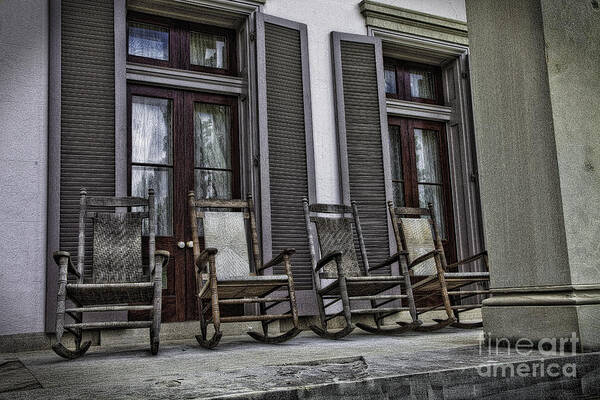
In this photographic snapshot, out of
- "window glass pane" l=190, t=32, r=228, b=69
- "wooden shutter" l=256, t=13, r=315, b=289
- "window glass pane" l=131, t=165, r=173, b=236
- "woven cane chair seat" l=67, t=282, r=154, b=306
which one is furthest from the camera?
"window glass pane" l=190, t=32, r=228, b=69

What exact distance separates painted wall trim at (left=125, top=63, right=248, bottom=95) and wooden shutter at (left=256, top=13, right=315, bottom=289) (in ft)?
0.90

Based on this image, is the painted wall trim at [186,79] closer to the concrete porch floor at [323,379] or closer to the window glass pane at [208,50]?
the window glass pane at [208,50]

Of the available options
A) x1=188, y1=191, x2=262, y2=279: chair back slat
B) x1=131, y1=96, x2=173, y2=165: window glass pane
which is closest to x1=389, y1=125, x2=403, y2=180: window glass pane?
x1=188, y1=191, x2=262, y2=279: chair back slat

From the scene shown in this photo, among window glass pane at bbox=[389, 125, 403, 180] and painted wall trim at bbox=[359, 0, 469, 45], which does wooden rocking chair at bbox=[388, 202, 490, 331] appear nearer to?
window glass pane at bbox=[389, 125, 403, 180]

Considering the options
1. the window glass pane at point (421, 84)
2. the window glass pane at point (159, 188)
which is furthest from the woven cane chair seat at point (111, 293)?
the window glass pane at point (421, 84)

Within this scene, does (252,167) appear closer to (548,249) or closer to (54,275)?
(54,275)

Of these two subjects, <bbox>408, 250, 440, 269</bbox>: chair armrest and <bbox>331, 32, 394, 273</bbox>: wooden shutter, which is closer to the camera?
<bbox>408, 250, 440, 269</bbox>: chair armrest

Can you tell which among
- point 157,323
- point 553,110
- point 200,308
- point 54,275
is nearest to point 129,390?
point 157,323

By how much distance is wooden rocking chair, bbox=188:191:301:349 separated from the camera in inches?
143

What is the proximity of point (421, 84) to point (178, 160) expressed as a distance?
2.81m

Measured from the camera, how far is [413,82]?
6.17 metres

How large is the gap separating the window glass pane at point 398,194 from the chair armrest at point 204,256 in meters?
2.52

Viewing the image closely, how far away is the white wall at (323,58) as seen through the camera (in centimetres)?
517

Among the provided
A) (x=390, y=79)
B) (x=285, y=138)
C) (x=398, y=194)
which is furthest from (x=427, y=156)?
(x=285, y=138)
